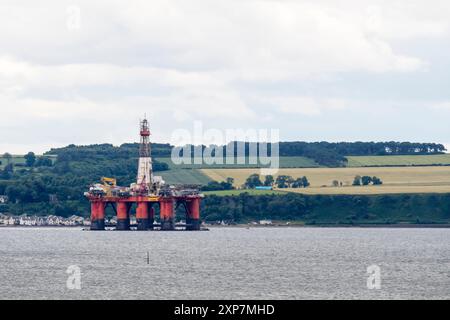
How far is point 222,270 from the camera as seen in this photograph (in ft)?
424

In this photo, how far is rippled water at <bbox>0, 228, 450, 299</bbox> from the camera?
10562 centimetres

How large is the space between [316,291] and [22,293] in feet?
76.0

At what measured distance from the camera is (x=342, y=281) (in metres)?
117

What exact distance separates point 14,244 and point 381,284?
8998cm

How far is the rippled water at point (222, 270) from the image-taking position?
347 ft

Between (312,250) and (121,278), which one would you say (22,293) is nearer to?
(121,278)

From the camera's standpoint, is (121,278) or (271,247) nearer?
(121,278)

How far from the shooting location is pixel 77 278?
113562 millimetres
